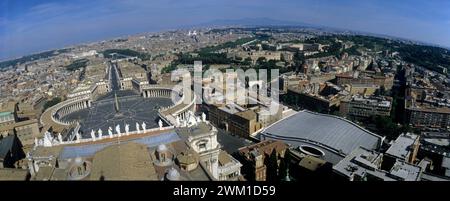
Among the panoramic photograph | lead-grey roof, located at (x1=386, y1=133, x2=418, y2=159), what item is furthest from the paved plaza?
lead-grey roof, located at (x1=386, y1=133, x2=418, y2=159)

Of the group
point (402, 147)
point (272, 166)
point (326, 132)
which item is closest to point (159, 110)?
point (272, 166)

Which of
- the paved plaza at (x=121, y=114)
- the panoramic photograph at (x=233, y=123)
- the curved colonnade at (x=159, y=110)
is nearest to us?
the panoramic photograph at (x=233, y=123)

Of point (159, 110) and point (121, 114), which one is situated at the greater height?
point (159, 110)

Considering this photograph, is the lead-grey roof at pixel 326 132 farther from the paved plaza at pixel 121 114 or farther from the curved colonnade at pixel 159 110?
the paved plaza at pixel 121 114

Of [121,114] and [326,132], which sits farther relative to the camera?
[121,114]

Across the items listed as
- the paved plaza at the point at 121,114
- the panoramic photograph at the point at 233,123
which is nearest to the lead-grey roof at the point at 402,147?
the panoramic photograph at the point at 233,123

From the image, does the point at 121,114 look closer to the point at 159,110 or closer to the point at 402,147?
the point at 159,110

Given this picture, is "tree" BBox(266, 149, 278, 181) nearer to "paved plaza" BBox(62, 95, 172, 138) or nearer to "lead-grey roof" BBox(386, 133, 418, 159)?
"lead-grey roof" BBox(386, 133, 418, 159)

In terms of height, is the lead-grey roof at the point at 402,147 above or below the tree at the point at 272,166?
above

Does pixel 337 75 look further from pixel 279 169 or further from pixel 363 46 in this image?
pixel 363 46

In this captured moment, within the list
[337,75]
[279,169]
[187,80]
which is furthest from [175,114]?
[337,75]
